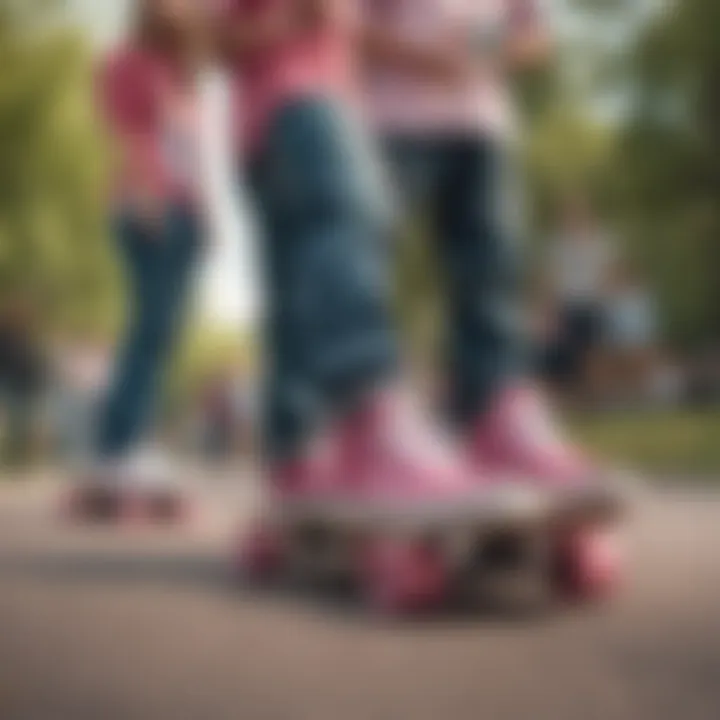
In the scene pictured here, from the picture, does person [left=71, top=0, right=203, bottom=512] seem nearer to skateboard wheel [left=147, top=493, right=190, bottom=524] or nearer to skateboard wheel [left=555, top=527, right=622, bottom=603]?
skateboard wheel [left=147, top=493, right=190, bottom=524]

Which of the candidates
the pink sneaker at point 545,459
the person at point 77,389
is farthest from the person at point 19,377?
the pink sneaker at point 545,459

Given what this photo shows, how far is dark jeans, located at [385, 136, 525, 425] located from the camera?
577mm

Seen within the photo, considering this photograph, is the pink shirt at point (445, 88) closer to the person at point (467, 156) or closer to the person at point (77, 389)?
the person at point (467, 156)

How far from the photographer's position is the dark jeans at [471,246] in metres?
0.58

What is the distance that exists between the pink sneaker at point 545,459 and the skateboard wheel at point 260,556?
110 mm

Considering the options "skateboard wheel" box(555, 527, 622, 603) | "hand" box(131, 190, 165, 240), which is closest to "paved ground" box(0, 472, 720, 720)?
"skateboard wheel" box(555, 527, 622, 603)

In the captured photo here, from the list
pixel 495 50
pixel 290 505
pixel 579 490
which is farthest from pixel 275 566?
pixel 495 50

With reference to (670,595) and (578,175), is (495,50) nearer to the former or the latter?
(578,175)

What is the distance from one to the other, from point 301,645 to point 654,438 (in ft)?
0.58

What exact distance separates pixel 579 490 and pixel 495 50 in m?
0.20

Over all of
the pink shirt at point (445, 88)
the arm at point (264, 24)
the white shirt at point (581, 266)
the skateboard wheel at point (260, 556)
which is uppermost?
the arm at point (264, 24)

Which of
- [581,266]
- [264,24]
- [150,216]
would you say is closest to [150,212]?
[150,216]

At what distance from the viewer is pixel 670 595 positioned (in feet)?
1.85

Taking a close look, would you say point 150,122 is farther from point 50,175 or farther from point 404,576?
point 404,576
